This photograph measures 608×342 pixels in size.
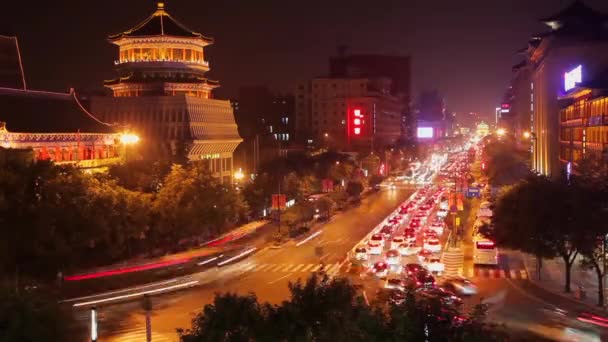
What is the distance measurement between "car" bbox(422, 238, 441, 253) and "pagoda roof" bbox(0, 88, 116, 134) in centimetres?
2711

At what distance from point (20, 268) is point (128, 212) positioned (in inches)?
290

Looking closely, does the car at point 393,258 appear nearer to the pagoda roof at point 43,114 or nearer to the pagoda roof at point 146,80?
the pagoda roof at point 43,114

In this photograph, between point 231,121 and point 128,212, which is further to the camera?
point 231,121

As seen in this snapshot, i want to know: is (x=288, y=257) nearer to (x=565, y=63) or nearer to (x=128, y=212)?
(x=128, y=212)

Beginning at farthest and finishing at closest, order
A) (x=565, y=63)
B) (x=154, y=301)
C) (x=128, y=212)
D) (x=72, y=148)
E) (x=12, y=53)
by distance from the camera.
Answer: (x=565, y=63), (x=12, y=53), (x=72, y=148), (x=128, y=212), (x=154, y=301)

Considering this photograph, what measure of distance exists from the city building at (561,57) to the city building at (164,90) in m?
35.0

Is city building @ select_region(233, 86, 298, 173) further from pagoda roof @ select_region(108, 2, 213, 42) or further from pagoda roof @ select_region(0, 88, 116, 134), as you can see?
pagoda roof @ select_region(0, 88, 116, 134)

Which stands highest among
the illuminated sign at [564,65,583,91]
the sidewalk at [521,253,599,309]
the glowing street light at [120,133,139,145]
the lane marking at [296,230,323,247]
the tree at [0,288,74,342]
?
the illuminated sign at [564,65,583,91]

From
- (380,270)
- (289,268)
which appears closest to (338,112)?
(289,268)

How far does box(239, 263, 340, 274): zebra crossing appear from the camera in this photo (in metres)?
41.3

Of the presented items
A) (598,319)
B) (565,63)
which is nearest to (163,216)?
(598,319)

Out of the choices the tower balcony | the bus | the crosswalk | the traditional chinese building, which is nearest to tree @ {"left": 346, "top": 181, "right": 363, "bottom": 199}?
the tower balcony

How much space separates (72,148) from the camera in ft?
179

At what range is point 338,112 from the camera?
492 feet
